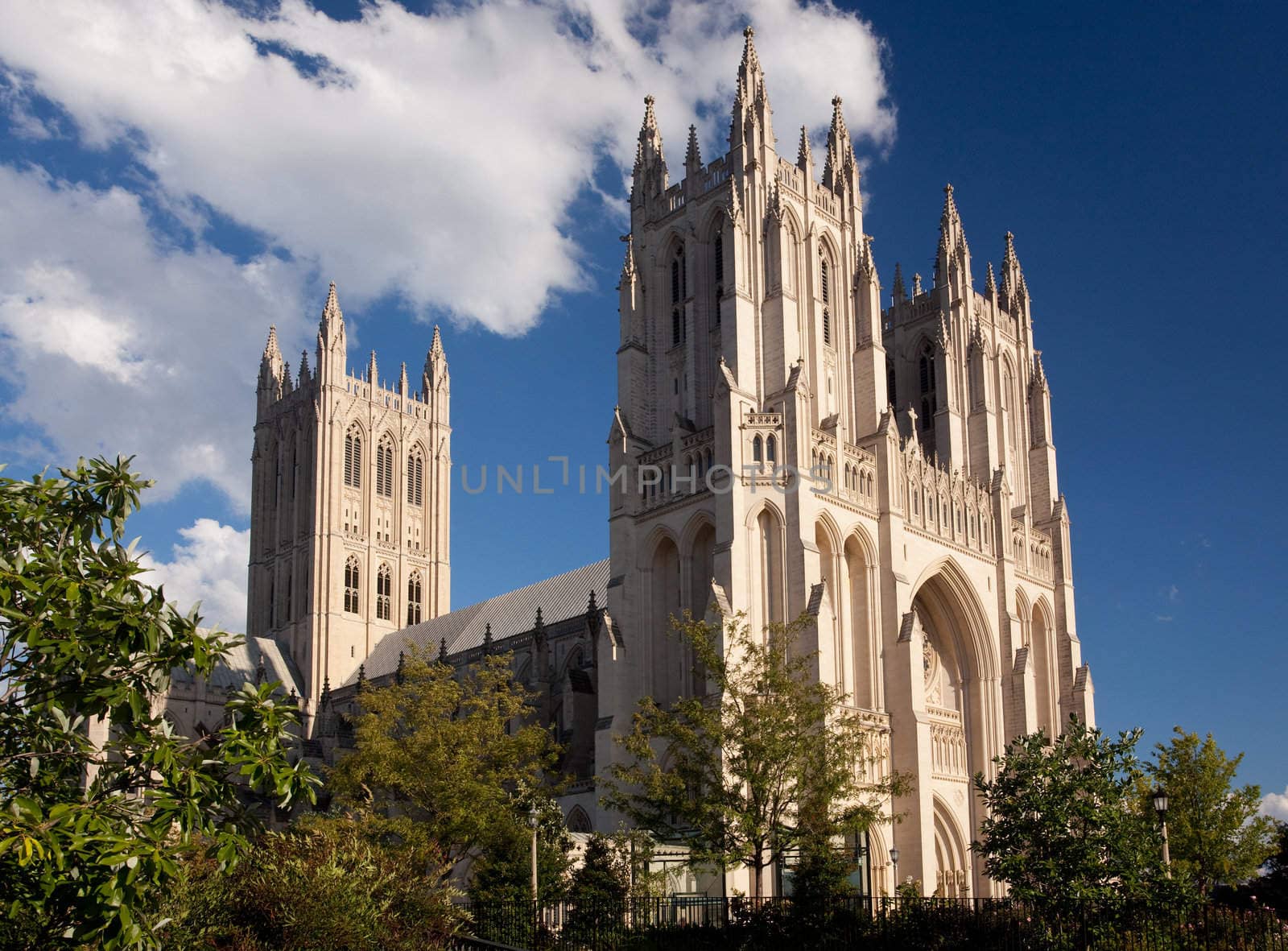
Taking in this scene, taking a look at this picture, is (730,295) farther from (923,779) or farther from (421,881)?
(421,881)

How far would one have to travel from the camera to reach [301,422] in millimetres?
85812

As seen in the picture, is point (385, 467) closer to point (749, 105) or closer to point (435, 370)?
point (435, 370)

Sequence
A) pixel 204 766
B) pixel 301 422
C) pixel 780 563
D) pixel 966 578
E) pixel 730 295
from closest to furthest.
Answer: pixel 204 766
pixel 780 563
pixel 730 295
pixel 966 578
pixel 301 422

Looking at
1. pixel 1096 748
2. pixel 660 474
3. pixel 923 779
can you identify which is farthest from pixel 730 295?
pixel 1096 748

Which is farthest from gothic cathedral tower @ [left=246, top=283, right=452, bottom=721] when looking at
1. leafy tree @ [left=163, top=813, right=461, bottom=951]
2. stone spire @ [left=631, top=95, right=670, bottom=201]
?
leafy tree @ [left=163, top=813, right=461, bottom=951]

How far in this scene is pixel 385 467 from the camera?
3425 inches

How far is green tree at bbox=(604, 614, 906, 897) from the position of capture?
3045 cm

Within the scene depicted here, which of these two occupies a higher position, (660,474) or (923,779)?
(660,474)

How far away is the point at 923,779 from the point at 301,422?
184ft

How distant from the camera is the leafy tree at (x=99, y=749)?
39.0ft

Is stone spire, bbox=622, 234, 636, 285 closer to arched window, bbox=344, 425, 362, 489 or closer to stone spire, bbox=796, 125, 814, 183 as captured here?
stone spire, bbox=796, 125, 814, 183

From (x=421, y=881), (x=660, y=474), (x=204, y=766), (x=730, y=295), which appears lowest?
(x=421, y=881)

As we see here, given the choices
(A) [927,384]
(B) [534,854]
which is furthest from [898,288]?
(B) [534,854]

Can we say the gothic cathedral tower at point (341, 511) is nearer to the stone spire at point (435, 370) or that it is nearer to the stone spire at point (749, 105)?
the stone spire at point (435, 370)
